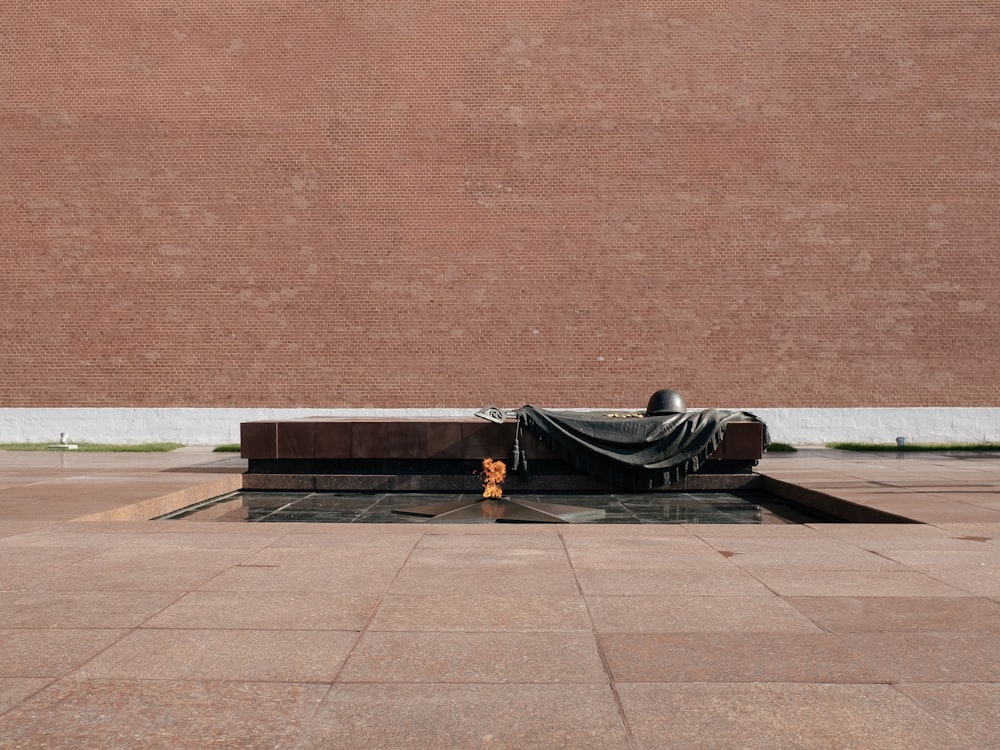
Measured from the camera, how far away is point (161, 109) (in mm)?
16203

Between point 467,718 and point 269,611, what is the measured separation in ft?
4.65

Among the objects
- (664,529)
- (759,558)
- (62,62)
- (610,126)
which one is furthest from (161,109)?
(759,558)

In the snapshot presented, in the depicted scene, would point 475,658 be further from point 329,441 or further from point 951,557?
point 329,441

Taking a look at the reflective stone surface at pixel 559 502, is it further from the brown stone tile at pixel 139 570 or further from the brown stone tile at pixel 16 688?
the brown stone tile at pixel 16 688

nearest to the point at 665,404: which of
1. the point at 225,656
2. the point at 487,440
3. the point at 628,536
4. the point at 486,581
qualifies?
the point at 487,440

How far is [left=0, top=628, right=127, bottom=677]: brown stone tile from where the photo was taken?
2.78m

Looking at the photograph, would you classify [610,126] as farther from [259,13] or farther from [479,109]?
[259,13]

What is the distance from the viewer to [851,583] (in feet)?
13.5

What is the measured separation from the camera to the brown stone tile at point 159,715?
223 cm

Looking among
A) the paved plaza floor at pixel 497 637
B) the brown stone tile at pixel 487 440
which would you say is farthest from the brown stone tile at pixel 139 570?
the brown stone tile at pixel 487 440

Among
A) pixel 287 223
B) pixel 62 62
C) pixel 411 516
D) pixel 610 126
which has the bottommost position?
pixel 411 516

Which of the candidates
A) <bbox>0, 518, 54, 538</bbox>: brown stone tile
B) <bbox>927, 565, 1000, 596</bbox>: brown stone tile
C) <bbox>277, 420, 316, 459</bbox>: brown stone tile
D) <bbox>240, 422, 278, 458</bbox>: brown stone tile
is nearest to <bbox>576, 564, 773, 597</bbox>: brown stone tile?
<bbox>927, 565, 1000, 596</bbox>: brown stone tile

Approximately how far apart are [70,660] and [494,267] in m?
13.4

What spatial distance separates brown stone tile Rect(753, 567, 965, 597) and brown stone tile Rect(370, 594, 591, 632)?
1.06 meters
